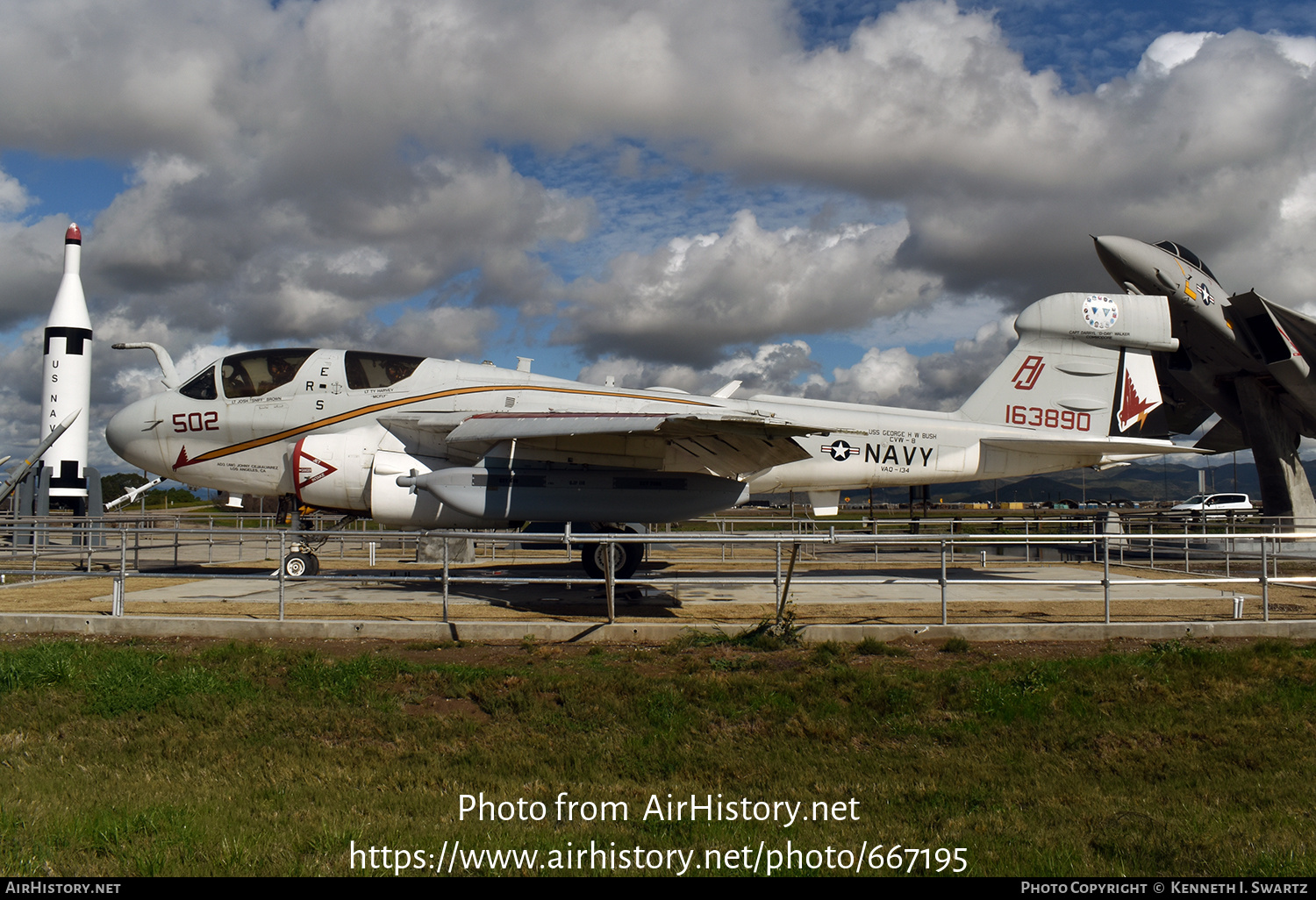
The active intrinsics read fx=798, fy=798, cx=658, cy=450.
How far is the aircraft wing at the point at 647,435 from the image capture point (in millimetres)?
10789

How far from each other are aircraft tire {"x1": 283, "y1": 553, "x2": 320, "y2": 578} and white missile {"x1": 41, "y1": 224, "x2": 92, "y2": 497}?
2822 cm

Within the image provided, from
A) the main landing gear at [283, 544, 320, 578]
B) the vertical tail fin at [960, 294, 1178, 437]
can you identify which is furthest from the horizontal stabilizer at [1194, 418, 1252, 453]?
the main landing gear at [283, 544, 320, 578]

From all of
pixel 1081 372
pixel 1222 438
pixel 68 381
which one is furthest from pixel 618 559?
pixel 68 381

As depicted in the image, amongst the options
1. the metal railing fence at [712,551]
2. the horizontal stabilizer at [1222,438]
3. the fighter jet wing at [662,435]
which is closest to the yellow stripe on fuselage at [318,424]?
the fighter jet wing at [662,435]

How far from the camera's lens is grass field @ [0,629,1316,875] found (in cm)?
409

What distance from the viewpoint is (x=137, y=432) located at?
1316 centimetres

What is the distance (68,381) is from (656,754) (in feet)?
129

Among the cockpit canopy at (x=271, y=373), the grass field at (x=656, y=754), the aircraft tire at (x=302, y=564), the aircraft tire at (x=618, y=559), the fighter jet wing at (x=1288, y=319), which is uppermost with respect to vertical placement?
the fighter jet wing at (x=1288, y=319)

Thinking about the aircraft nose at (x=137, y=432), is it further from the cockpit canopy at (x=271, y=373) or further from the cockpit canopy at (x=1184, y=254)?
the cockpit canopy at (x=1184, y=254)

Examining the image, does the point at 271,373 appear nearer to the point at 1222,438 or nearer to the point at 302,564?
the point at 302,564

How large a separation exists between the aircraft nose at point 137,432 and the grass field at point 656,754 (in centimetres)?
580

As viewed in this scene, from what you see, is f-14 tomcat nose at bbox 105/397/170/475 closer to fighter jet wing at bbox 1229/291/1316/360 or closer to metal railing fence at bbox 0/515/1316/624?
metal railing fence at bbox 0/515/1316/624
